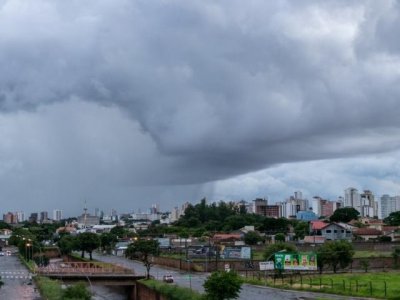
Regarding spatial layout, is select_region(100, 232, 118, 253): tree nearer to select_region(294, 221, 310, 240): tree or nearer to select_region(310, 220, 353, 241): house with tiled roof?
select_region(294, 221, 310, 240): tree

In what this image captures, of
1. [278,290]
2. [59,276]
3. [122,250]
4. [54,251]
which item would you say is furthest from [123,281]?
[54,251]

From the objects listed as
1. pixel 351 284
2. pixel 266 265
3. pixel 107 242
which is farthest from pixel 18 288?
pixel 107 242

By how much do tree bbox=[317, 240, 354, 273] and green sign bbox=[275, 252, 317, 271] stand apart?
174 centimetres

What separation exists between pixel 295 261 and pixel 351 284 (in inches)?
684

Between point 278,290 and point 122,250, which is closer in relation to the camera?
point 278,290

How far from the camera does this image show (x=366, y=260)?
326 feet

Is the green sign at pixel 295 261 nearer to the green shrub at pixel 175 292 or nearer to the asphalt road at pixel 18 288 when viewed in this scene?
the green shrub at pixel 175 292

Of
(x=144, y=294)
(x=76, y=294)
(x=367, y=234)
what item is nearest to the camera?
(x=76, y=294)

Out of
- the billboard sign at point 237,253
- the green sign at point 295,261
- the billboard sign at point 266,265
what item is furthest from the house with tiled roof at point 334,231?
the green sign at point 295,261

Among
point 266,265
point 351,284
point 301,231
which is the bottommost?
point 351,284

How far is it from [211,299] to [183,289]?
7291mm

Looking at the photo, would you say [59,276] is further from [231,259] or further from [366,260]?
[366,260]

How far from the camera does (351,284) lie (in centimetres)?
7669

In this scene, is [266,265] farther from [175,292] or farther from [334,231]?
[334,231]
